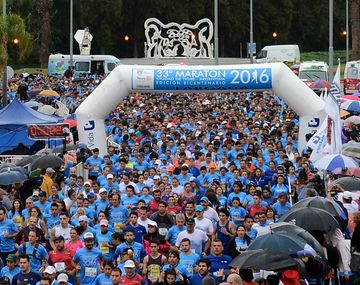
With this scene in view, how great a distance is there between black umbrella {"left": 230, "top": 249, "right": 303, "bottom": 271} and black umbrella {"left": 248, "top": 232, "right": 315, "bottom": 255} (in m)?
0.33

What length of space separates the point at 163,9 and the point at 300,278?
65.2 metres

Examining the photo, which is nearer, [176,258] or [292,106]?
[176,258]

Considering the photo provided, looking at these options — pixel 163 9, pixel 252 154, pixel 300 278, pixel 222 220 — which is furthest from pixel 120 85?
pixel 163 9

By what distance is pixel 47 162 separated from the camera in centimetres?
2186

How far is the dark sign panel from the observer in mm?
23344

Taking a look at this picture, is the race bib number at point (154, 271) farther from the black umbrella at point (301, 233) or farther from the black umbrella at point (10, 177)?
the black umbrella at point (10, 177)

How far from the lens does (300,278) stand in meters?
12.4

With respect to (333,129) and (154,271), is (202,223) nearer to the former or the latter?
(154,271)

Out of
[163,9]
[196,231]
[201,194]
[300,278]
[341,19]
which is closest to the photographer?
[300,278]

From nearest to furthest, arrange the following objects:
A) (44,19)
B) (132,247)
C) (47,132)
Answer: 1. (132,247)
2. (47,132)
3. (44,19)

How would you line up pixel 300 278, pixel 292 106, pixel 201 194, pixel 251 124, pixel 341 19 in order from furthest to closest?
1. pixel 341 19
2. pixel 251 124
3. pixel 292 106
4. pixel 201 194
5. pixel 300 278

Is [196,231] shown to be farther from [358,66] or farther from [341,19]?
[341,19]

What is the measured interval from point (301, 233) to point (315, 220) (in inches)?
39.1

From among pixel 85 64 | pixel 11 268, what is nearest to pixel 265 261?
pixel 11 268
